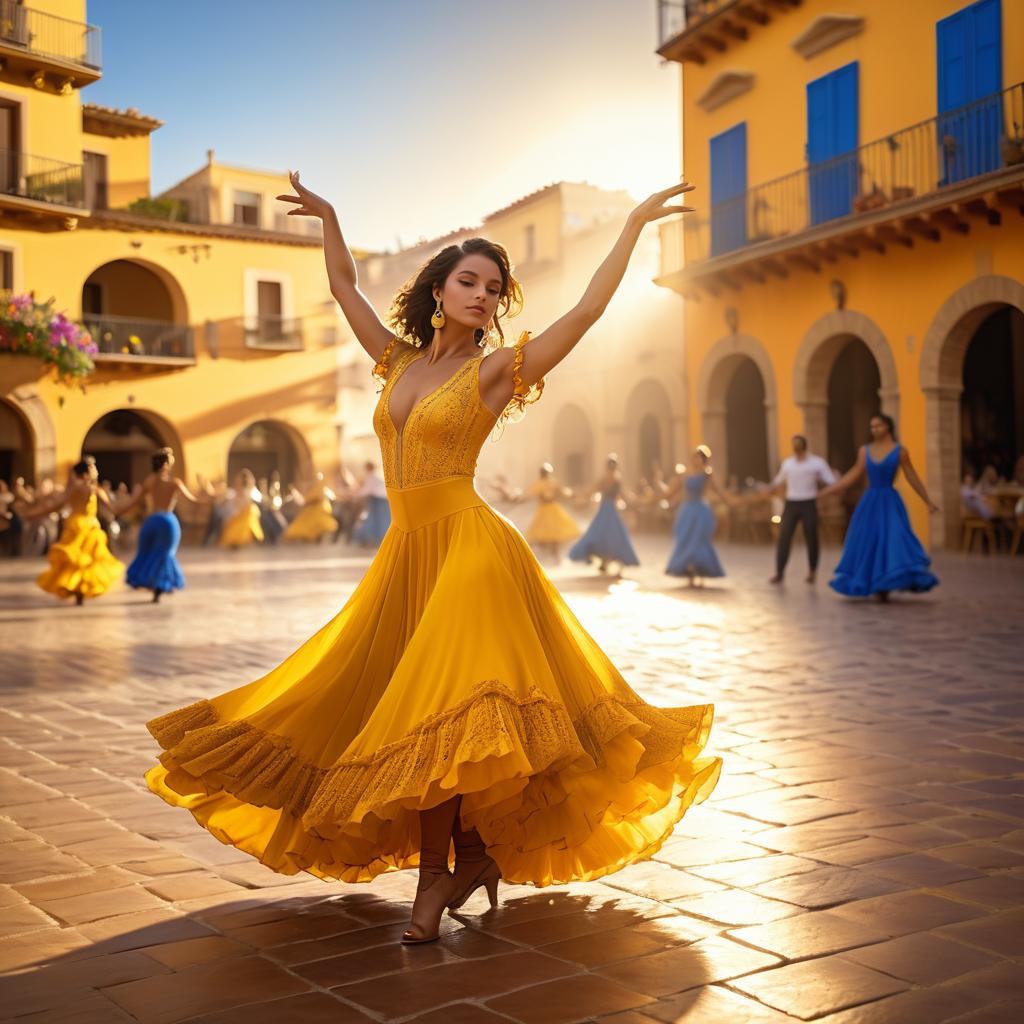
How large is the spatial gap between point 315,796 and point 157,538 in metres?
11.0

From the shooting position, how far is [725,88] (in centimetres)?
2402

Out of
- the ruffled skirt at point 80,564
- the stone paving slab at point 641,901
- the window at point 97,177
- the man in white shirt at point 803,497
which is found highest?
the window at point 97,177

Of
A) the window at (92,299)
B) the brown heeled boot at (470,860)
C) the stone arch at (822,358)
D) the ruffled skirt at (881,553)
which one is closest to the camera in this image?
the brown heeled boot at (470,860)

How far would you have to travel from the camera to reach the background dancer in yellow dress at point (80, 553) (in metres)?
13.4

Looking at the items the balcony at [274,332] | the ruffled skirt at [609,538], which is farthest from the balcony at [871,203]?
the balcony at [274,332]

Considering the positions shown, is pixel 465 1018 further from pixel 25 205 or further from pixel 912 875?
pixel 25 205

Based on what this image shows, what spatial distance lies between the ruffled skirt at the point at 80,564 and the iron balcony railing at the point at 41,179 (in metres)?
15.8

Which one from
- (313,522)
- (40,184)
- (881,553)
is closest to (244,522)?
(313,522)

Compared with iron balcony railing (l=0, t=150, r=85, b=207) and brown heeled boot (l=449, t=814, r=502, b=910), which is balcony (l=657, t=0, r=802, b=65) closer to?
iron balcony railing (l=0, t=150, r=85, b=207)

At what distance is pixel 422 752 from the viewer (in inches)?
120

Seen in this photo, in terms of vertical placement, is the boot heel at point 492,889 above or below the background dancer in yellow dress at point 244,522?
below

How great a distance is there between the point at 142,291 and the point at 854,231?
1993cm

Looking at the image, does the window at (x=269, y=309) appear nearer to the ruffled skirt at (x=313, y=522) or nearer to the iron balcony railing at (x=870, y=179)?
the ruffled skirt at (x=313, y=522)

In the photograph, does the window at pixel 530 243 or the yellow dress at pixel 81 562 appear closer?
the yellow dress at pixel 81 562
